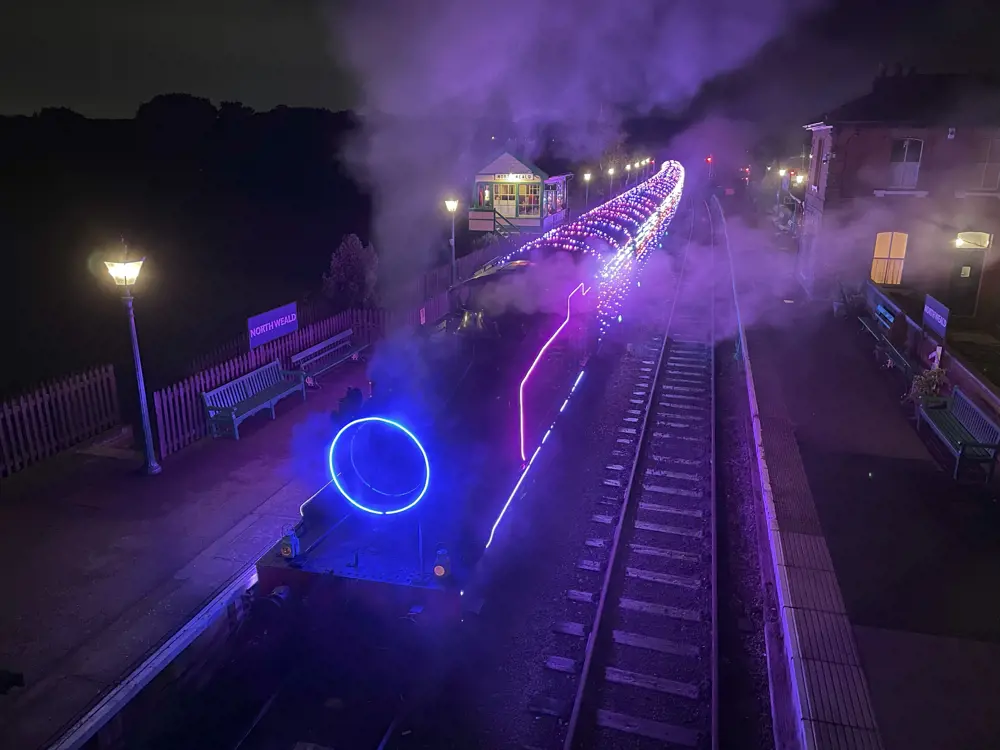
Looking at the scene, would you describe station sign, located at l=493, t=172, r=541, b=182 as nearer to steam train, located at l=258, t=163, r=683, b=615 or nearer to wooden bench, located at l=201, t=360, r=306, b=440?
wooden bench, located at l=201, t=360, r=306, b=440

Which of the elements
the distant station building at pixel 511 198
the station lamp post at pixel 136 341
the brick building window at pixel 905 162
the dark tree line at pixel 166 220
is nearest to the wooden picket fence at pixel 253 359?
the station lamp post at pixel 136 341

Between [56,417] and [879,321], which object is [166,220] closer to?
[56,417]

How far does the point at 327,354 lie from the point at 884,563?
34.7 feet

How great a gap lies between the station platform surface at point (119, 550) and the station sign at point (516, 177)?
2664cm

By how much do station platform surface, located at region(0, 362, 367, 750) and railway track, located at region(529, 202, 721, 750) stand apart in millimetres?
3549

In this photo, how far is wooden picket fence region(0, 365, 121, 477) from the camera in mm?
9203

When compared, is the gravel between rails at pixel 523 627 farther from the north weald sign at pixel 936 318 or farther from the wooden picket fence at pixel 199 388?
the north weald sign at pixel 936 318

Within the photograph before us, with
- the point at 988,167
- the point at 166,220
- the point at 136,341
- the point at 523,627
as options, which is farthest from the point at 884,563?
the point at 166,220

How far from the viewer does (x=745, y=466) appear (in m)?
10.4

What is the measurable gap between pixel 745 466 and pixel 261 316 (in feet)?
27.6

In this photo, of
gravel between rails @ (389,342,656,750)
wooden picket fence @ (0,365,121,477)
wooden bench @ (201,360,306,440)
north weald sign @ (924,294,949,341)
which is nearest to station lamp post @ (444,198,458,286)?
wooden bench @ (201,360,306,440)

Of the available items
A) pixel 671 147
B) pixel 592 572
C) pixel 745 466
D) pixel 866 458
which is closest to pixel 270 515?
pixel 592 572

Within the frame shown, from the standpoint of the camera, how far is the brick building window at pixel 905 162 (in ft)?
60.2

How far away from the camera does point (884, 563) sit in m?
7.37
